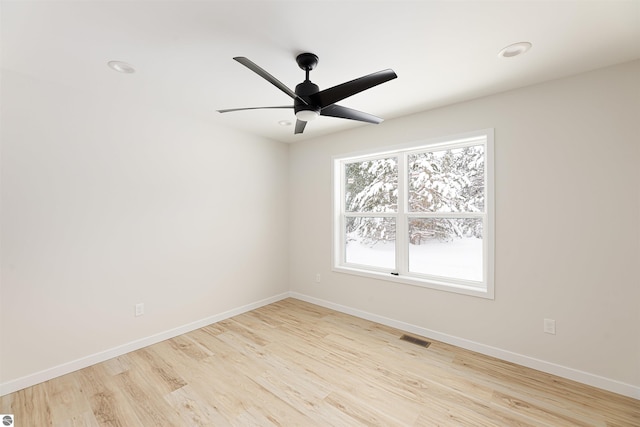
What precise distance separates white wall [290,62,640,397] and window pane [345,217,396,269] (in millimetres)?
725

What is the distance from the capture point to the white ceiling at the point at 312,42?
5.11 feet

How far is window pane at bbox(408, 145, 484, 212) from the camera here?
2924 mm

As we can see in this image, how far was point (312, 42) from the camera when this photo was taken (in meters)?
1.85

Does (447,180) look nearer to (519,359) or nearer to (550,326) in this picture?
(550,326)

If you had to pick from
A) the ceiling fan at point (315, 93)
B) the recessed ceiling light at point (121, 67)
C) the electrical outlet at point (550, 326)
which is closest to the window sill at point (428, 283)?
the electrical outlet at point (550, 326)

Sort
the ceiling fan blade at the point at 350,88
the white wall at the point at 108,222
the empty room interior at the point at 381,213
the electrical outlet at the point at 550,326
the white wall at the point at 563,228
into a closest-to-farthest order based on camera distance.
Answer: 1. the ceiling fan blade at the point at 350,88
2. the empty room interior at the point at 381,213
3. the white wall at the point at 563,228
4. the white wall at the point at 108,222
5. the electrical outlet at the point at 550,326

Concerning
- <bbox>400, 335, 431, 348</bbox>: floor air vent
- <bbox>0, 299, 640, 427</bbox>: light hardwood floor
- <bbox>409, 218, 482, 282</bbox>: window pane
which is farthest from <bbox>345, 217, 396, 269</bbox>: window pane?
<bbox>0, 299, 640, 427</bbox>: light hardwood floor

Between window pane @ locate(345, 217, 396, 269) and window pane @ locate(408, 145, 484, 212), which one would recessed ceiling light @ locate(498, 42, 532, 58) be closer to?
window pane @ locate(408, 145, 484, 212)

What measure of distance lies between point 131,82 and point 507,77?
10.8 ft

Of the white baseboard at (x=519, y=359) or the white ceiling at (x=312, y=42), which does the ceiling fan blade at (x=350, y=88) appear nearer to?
the white ceiling at (x=312, y=42)

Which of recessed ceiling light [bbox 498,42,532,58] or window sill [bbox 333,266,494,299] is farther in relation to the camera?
window sill [bbox 333,266,494,299]

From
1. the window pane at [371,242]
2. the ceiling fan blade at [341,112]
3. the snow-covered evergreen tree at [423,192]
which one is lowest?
the window pane at [371,242]

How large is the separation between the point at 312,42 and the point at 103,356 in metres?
3.34

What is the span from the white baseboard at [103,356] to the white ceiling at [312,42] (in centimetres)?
250
